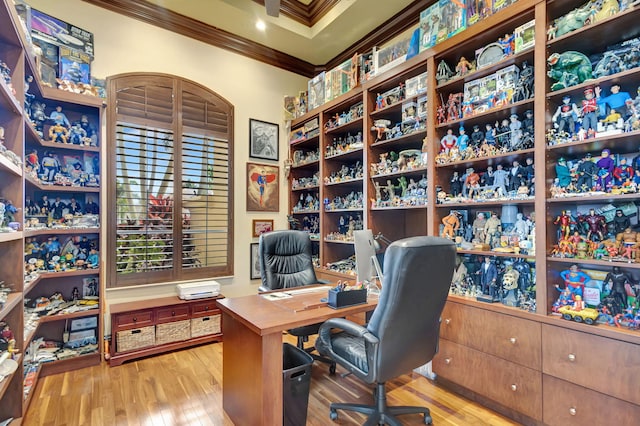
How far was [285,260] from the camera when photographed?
2.94m

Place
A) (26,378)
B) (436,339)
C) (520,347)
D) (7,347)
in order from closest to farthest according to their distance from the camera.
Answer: (7,347), (436,339), (520,347), (26,378)

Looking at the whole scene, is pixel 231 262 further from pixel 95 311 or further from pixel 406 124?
pixel 406 124

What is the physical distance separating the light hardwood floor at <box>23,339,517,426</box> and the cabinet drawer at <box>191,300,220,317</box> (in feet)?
1.64

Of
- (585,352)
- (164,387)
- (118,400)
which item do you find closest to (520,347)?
(585,352)

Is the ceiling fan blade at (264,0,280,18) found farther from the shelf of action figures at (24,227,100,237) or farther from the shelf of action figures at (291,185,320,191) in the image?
the shelf of action figures at (24,227,100,237)

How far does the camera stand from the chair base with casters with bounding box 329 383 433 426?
5.88 feet

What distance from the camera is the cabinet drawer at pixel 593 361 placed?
1523 millimetres

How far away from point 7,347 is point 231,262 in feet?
7.23

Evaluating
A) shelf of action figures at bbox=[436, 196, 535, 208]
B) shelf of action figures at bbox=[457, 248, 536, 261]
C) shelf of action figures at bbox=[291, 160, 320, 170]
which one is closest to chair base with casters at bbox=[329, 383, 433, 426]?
shelf of action figures at bbox=[457, 248, 536, 261]

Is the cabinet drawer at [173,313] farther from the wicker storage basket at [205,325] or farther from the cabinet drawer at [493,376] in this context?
the cabinet drawer at [493,376]

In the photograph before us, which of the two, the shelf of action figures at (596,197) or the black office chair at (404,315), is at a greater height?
the shelf of action figures at (596,197)

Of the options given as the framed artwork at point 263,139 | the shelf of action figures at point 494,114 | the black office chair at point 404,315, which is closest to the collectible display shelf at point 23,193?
the framed artwork at point 263,139

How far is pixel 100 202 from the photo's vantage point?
281 centimetres

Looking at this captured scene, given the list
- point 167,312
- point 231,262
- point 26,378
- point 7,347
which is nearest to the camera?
point 7,347
